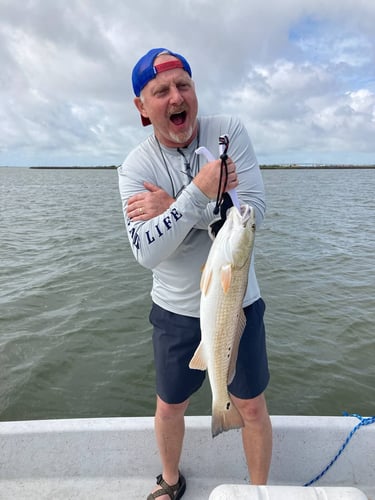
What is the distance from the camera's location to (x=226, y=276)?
221 cm

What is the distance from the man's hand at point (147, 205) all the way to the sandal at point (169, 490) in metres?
2.22

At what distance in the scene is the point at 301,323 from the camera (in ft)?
25.7

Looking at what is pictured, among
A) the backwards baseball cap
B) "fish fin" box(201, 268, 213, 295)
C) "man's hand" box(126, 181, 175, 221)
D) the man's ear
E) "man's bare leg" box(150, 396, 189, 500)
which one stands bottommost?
"man's bare leg" box(150, 396, 189, 500)

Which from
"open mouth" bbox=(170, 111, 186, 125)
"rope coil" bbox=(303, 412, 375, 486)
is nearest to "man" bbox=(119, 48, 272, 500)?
"open mouth" bbox=(170, 111, 186, 125)

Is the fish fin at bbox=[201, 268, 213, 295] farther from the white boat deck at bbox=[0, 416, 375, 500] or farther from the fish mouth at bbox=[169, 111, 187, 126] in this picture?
the white boat deck at bbox=[0, 416, 375, 500]

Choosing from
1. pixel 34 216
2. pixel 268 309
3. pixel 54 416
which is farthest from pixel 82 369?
pixel 34 216

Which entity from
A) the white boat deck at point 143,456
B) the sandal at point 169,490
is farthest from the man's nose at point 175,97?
the sandal at point 169,490

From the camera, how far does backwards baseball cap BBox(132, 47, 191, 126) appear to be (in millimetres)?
2500

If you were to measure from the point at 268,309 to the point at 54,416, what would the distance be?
4752 mm

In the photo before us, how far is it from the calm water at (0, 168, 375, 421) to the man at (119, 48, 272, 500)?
2.71m

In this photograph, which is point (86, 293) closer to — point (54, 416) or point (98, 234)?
point (54, 416)

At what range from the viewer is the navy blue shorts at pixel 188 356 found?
2.82 meters

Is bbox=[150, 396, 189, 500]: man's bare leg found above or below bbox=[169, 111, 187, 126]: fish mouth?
below

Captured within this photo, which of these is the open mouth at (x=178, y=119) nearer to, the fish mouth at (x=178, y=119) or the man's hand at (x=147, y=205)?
the fish mouth at (x=178, y=119)
